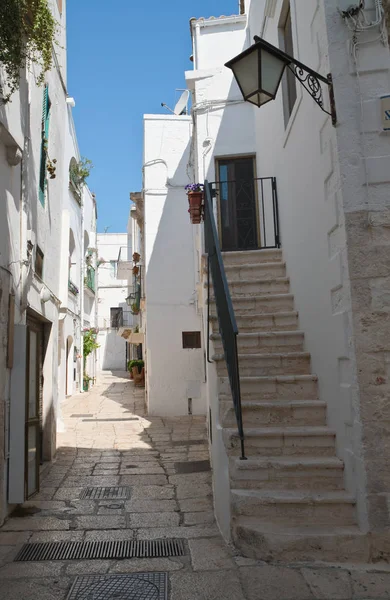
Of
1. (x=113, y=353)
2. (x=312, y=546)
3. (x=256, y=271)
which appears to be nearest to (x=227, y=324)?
(x=312, y=546)

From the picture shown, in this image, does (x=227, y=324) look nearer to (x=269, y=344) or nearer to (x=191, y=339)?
(x=269, y=344)

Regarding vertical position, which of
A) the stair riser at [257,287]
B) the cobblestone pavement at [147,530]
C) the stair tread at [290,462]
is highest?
the stair riser at [257,287]

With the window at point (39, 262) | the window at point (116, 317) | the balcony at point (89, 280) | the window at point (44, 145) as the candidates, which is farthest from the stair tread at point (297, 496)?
the window at point (116, 317)

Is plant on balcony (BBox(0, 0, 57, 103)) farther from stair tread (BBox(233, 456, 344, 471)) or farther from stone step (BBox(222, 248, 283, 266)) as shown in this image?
stair tread (BBox(233, 456, 344, 471))

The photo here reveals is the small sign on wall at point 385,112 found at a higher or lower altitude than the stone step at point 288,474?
higher

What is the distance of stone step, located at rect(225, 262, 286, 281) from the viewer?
6656 millimetres

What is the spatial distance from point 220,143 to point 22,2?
5805 mm

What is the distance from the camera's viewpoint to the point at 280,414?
459cm

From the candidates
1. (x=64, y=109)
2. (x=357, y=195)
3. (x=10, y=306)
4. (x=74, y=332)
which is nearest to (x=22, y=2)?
(x=10, y=306)

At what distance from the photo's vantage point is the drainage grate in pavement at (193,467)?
21.6 feet

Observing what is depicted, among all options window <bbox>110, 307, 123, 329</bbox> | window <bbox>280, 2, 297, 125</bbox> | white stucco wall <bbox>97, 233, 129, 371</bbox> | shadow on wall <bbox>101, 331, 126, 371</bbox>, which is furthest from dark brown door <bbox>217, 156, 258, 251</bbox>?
shadow on wall <bbox>101, 331, 126, 371</bbox>

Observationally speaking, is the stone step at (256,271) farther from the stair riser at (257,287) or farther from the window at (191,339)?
the window at (191,339)

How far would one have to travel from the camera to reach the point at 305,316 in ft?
17.5

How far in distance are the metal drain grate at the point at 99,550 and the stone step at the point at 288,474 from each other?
2.39 feet
